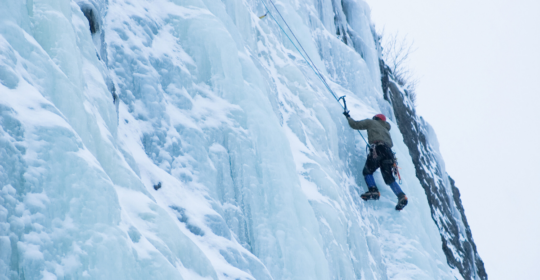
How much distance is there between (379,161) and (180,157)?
11.3 feet

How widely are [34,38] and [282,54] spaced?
4.74 metres

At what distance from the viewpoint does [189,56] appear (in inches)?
207

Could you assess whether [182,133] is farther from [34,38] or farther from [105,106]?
[34,38]

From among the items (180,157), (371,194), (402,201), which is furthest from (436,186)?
(180,157)

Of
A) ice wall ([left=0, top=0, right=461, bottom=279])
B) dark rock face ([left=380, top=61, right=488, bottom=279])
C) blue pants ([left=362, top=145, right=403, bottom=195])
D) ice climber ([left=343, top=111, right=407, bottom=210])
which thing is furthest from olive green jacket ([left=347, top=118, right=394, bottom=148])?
dark rock face ([left=380, top=61, right=488, bottom=279])

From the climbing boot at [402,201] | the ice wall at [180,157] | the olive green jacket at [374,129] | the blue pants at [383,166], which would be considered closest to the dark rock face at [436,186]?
the ice wall at [180,157]

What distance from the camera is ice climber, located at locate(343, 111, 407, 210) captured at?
23.4 ft

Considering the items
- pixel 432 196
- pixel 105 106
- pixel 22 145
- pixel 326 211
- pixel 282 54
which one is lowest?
pixel 432 196

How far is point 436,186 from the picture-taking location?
11.9 m

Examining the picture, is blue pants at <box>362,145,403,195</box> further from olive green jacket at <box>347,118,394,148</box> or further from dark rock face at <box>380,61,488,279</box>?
dark rock face at <box>380,61,488,279</box>

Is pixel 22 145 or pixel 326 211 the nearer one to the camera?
pixel 22 145

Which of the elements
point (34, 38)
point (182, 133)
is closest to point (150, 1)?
point (182, 133)

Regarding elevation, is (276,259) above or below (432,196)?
above

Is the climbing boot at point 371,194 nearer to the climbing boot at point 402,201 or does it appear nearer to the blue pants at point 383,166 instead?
the blue pants at point 383,166
